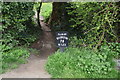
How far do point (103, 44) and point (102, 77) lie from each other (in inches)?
53.3

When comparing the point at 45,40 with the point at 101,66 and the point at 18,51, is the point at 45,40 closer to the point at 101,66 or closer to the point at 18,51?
the point at 18,51

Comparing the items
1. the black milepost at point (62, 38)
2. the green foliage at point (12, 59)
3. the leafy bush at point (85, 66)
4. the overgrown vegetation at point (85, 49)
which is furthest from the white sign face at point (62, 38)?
the green foliage at point (12, 59)

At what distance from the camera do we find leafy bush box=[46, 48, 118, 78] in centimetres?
404

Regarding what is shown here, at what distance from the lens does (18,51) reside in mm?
5789

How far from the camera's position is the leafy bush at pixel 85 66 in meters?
4.04

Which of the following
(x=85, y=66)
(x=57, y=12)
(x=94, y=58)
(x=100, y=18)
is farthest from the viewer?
(x=57, y=12)

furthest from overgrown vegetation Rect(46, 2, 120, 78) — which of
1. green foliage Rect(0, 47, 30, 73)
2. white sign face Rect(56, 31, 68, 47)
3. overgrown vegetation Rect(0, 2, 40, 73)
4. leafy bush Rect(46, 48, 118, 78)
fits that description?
overgrown vegetation Rect(0, 2, 40, 73)

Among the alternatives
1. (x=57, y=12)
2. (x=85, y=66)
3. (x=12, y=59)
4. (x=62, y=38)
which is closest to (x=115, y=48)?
(x=85, y=66)

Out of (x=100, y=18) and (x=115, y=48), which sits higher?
(x=100, y=18)

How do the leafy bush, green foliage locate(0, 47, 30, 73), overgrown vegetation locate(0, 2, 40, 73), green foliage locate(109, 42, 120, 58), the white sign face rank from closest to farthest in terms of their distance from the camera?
the leafy bush
green foliage locate(0, 47, 30, 73)
green foliage locate(109, 42, 120, 58)
overgrown vegetation locate(0, 2, 40, 73)
the white sign face

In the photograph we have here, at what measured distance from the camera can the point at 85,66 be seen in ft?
13.7

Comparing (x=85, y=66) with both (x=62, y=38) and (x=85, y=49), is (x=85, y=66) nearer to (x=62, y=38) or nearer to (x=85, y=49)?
(x=85, y=49)

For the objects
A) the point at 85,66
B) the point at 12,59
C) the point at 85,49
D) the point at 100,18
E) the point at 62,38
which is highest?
the point at 100,18

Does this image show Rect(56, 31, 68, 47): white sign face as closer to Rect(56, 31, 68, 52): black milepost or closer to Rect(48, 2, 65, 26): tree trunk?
Rect(56, 31, 68, 52): black milepost
